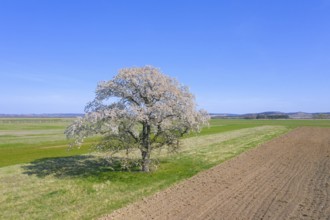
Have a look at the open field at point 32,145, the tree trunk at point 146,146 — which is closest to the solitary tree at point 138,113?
the tree trunk at point 146,146

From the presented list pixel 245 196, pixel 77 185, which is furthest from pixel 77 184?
pixel 245 196

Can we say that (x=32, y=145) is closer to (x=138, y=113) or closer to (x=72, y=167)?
(x=72, y=167)

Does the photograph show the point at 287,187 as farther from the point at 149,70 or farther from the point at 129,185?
the point at 149,70

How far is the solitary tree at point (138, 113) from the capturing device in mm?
21891

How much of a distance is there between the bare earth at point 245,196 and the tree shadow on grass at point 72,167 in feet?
25.5

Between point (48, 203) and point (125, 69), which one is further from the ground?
point (125, 69)

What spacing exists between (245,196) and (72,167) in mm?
15617

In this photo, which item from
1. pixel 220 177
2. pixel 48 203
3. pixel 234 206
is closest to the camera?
pixel 234 206

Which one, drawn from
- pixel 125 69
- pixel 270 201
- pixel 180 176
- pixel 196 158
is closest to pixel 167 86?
pixel 125 69

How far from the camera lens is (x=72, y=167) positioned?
26359 mm

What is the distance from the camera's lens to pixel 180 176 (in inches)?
836

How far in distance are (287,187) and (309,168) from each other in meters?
7.39

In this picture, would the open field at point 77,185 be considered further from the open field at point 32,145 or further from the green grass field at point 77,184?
the open field at point 32,145

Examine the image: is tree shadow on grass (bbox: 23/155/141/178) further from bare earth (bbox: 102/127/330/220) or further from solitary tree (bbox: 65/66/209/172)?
bare earth (bbox: 102/127/330/220)
